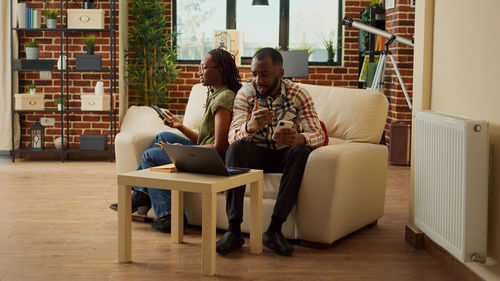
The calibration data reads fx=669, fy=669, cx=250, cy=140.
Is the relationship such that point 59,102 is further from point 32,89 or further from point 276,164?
point 276,164

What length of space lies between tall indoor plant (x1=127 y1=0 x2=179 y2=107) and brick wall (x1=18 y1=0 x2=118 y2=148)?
36 centimetres

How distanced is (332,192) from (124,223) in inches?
42.1

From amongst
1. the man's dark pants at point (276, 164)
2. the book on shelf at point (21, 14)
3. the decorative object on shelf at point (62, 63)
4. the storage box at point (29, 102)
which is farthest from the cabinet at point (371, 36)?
the man's dark pants at point (276, 164)

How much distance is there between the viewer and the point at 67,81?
6871mm

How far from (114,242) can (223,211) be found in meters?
0.62

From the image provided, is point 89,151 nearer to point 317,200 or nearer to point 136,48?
point 136,48

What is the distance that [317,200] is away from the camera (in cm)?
350

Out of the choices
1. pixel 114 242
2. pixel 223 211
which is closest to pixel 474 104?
pixel 223 211

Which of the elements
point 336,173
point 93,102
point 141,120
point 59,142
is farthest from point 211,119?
point 59,142

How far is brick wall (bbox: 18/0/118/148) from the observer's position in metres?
6.96

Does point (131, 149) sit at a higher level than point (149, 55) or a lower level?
lower

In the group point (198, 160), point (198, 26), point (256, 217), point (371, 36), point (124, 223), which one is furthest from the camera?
point (198, 26)

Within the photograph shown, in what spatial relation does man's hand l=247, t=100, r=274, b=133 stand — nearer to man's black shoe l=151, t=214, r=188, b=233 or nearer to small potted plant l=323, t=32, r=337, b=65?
man's black shoe l=151, t=214, r=188, b=233

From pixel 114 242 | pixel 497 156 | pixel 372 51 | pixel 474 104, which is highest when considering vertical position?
pixel 372 51
